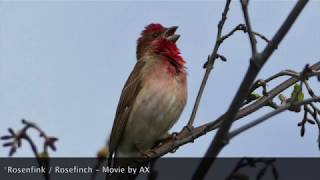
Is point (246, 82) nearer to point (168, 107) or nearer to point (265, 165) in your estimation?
point (265, 165)

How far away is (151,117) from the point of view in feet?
25.1

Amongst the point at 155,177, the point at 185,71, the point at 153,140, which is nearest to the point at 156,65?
the point at 185,71

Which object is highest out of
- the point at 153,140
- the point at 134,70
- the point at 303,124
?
the point at 303,124

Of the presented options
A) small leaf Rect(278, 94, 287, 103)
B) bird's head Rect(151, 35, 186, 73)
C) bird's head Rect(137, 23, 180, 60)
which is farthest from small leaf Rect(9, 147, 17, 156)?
bird's head Rect(137, 23, 180, 60)

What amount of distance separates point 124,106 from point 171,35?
1461 mm

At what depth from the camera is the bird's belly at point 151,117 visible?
7.62m

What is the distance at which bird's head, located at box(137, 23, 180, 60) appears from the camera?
8809 millimetres

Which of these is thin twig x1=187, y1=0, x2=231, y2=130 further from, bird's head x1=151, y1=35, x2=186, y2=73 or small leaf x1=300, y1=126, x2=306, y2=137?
bird's head x1=151, y1=35, x2=186, y2=73

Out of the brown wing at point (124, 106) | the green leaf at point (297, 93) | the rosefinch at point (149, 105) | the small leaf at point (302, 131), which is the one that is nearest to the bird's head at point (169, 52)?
the rosefinch at point (149, 105)

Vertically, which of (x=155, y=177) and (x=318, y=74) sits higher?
(x=318, y=74)

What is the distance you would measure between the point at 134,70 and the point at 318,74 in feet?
15.2

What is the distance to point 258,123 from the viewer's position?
120 inches

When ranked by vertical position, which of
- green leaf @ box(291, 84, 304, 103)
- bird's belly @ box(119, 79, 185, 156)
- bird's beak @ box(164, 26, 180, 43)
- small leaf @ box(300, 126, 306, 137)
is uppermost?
green leaf @ box(291, 84, 304, 103)

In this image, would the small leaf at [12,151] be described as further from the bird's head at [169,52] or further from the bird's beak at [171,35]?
the bird's beak at [171,35]
